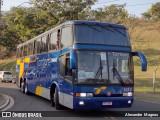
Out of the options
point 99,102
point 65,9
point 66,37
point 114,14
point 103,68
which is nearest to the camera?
point 99,102

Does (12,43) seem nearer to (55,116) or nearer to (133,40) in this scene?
(133,40)

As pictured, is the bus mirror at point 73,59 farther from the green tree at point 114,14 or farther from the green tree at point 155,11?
the green tree at point 155,11

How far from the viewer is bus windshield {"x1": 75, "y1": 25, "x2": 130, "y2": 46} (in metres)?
13.8

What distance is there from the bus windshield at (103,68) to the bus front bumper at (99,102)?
2.07 feet

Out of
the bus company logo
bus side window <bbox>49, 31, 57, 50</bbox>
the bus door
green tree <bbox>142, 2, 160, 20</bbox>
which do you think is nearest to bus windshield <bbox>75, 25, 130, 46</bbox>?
the bus door

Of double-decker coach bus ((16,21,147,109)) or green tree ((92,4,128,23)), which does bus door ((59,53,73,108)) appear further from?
green tree ((92,4,128,23))

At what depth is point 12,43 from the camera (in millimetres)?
61375

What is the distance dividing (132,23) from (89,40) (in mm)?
36123

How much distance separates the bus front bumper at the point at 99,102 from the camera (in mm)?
12969

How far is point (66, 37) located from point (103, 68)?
7.83 ft

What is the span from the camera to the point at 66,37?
1468cm

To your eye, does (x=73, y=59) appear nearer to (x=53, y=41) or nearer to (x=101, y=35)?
(x=101, y=35)

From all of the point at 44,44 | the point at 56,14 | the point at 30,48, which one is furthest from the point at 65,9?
the point at 44,44

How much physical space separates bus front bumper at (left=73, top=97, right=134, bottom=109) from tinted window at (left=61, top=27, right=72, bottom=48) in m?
2.42
